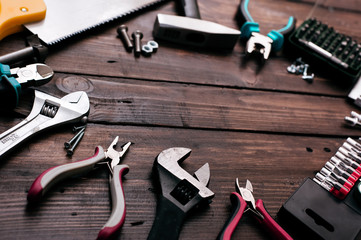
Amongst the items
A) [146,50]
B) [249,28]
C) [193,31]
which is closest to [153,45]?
[146,50]

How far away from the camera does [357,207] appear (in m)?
0.89

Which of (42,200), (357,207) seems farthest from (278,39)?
(42,200)

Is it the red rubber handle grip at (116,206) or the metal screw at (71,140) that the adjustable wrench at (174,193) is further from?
the metal screw at (71,140)

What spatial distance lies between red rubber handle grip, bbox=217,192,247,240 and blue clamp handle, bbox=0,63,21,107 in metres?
0.56

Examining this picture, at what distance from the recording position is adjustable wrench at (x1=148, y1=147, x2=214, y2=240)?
76cm

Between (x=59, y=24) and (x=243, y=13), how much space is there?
678mm

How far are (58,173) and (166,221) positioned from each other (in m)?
0.25

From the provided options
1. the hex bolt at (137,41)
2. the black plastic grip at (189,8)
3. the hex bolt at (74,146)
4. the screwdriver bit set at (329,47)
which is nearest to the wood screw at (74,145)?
the hex bolt at (74,146)

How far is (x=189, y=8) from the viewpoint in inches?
52.2

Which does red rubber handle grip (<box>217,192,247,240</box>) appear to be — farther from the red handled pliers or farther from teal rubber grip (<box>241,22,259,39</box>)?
teal rubber grip (<box>241,22,259,39</box>)

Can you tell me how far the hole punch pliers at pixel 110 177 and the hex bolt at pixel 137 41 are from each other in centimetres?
38

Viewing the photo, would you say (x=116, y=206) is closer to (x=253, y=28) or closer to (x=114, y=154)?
(x=114, y=154)

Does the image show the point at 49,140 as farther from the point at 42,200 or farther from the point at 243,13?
the point at 243,13

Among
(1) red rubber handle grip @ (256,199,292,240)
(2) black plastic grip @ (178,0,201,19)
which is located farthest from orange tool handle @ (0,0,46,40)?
(1) red rubber handle grip @ (256,199,292,240)
